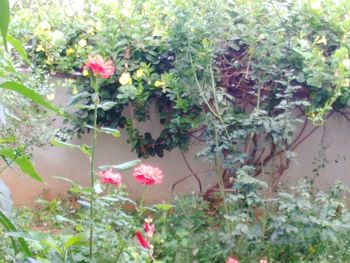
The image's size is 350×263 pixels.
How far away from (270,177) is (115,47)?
1479 mm

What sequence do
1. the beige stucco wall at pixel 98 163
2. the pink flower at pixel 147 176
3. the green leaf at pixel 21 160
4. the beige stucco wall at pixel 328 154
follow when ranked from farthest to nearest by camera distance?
the beige stucco wall at pixel 98 163 < the beige stucco wall at pixel 328 154 < the pink flower at pixel 147 176 < the green leaf at pixel 21 160

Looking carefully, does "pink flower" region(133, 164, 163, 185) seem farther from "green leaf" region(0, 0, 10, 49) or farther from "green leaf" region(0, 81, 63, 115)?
"green leaf" region(0, 0, 10, 49)

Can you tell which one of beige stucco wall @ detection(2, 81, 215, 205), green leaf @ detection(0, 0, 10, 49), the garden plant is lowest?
beige stucco wall @ detection(2, 81, 215, 205)

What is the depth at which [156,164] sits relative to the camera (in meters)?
5.39

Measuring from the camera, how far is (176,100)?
4.51 metres

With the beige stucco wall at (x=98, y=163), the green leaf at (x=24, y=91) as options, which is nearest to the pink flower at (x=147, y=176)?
the green leaf at (x=24, y=91)

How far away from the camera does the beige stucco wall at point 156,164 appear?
521 cm

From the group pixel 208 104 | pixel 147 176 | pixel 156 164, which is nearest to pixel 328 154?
pixel 156 164

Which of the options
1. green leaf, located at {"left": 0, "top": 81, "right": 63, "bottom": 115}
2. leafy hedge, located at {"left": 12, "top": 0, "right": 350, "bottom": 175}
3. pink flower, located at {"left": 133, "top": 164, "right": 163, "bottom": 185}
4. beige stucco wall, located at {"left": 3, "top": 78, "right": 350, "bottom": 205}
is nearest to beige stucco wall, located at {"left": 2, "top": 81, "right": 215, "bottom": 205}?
beige stucco wall, located at {"left": 3, "top": 78, "right": 350, "bottom": 205}

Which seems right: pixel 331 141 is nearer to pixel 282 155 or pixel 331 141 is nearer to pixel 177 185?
pixel 282 155

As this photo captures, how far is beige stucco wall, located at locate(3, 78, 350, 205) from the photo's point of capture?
5.21 metres

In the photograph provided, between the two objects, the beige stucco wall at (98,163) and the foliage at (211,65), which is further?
the beige stucco wall at (98,163)

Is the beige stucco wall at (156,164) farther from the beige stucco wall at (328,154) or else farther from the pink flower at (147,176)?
the pink flower at (147,176)

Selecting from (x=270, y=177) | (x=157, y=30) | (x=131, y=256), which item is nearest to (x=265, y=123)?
(x=270, y=177)
